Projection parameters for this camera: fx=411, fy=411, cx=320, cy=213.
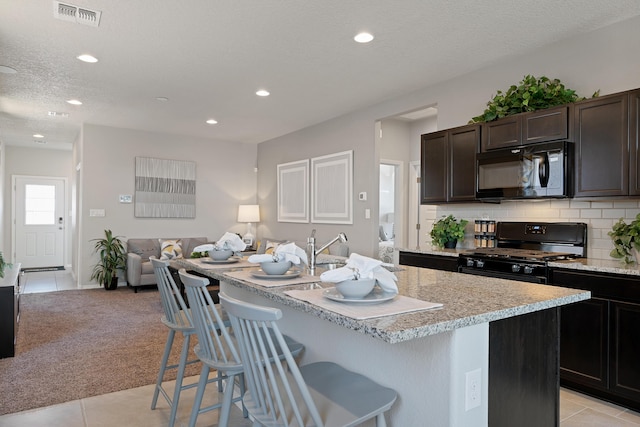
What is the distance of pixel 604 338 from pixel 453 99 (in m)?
2.60

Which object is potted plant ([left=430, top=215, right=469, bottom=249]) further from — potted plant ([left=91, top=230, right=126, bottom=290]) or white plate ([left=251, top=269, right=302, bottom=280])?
potted plant ([left=91, top=230, right=126, bottom=290])

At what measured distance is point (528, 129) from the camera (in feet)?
10.8

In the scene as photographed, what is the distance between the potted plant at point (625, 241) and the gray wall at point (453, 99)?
991 mm

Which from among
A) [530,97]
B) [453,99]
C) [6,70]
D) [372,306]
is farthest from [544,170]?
[6,70]

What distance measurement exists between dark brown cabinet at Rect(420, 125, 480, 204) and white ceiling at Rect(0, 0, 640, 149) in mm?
651

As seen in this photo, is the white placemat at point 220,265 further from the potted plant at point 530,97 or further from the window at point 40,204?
the window at point 40,204

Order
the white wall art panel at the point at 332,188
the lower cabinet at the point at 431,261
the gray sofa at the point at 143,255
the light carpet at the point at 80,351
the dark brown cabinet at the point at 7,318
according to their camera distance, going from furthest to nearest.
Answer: the gray sofa at the point at 143,255 < the white wall art panel at the point at 332,188 < the lower cabinet at the point at 431,261 < the dark brown cabinet at the point at 7,318 < the light carpet at the point at 80,351

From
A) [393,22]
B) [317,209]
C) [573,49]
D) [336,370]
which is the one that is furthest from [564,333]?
[317,209]

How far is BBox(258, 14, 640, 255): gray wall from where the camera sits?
3.04 m

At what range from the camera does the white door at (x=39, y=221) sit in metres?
8.81

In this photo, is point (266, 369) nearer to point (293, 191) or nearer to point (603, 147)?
point (603, 147)

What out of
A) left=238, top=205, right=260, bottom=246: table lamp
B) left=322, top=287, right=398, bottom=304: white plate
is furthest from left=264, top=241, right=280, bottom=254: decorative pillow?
left=322, top=287, right=398, bottom=304: white plate

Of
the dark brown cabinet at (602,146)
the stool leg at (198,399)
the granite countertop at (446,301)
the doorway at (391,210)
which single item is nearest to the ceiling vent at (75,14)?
the granite countertop at (446,301)

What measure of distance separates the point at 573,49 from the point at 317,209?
3.90m
